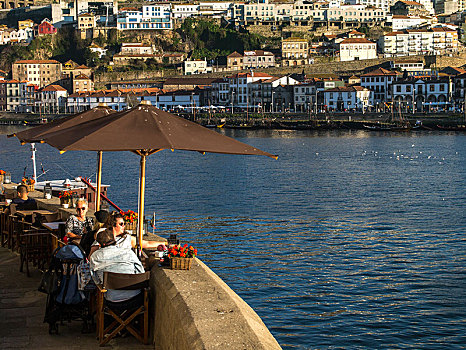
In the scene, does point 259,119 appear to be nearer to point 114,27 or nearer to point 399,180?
point 114,27

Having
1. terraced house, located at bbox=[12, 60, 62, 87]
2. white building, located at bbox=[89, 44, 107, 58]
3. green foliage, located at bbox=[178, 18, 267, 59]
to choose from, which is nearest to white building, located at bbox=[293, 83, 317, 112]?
green foliage, located at bbox=[178, 18, 267, 59]

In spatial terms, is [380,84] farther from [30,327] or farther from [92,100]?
[30,327]

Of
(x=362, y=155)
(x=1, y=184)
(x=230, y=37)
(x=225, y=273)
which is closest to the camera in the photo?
(x=1, y=184)

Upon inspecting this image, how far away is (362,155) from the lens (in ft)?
198

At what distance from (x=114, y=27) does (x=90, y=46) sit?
250 inches

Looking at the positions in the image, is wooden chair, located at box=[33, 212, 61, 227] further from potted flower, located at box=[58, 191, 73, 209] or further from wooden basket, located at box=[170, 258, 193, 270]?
wooden basket, located at box=[170, 258, 193, 270]

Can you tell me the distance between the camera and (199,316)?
5.80 metres

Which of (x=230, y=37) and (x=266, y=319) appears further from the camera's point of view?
(x=230, y=37)

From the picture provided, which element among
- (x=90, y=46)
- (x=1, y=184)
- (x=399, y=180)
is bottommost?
(x=399, y=180)

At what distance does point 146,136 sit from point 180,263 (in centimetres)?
126

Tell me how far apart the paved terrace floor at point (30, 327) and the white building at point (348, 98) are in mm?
93260

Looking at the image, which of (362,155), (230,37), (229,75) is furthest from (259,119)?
(362,155)

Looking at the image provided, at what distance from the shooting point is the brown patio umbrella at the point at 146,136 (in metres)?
7.29

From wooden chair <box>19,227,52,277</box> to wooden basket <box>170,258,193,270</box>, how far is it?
3297 mm
